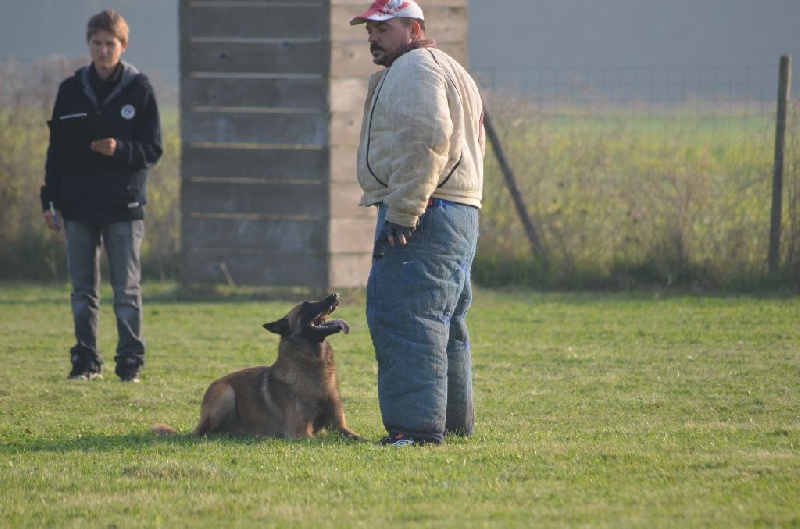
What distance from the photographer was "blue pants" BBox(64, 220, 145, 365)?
8.31m

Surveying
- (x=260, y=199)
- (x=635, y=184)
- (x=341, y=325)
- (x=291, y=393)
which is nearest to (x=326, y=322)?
(x=341, y=325)

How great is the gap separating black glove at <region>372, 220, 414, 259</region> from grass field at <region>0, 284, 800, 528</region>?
942 millimetres

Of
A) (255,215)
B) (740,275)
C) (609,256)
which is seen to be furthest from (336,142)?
(740,275)

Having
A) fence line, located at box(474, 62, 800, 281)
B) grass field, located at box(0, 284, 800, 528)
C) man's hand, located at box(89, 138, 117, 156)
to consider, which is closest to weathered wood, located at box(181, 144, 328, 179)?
grass field, located at box(0, 284, 800, 528)

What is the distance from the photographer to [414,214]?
5.64m

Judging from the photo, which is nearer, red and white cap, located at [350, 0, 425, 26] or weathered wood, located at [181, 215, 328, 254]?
red and white cap, located at [350, 0, 425, 26]

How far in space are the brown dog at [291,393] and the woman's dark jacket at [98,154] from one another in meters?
2.10

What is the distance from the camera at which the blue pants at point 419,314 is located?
581 cm

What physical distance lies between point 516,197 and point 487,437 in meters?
7.37

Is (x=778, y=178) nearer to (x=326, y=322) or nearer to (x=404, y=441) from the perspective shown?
(x=326, y=322)

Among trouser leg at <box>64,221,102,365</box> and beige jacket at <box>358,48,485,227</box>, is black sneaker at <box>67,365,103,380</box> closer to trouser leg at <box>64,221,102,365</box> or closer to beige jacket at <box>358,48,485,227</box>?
trouser leg at <box>64,221,102,365</box>

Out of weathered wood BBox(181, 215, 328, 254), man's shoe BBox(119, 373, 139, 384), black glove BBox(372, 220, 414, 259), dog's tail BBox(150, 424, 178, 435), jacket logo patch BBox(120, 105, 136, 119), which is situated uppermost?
jacket logo patch BBox(120, 105, 136, 119)

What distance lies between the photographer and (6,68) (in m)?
15.4

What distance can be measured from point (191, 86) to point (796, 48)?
134ft
